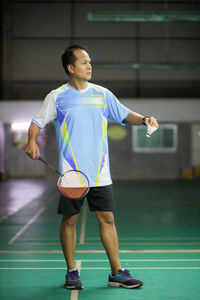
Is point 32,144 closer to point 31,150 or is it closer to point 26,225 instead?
point 31,150

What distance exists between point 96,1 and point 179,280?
64.6ft

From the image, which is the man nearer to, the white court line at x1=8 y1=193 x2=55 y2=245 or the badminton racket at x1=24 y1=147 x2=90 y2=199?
the badminton racket at x1=24 y1=147 x2=90 y2=199

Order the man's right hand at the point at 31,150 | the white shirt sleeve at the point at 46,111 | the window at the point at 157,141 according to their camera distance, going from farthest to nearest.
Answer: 1. the window at the point at 157,141
2. the white shirt sleeve at the point at 46,111
3. the man's right hand at the point at 31,150

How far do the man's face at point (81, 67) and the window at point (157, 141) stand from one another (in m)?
17.9

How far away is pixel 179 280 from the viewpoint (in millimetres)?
4348

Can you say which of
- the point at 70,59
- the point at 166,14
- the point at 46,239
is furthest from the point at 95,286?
the point at 166,14

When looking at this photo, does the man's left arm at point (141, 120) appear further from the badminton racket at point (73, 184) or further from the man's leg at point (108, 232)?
the man's leg at point (108, 232)

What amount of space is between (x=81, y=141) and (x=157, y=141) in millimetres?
18143

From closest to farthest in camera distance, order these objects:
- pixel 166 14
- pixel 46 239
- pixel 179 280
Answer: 1. pixel 179 280
2. pixel 46 239
3. pixel 166 14

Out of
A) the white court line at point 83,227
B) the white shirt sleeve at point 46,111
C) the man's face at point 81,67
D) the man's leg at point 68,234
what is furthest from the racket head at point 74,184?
the white court line at point 83,227

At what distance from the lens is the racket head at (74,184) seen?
12.9 feet

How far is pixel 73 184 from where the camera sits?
3.93 m

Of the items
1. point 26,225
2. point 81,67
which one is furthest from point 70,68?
point 26,225

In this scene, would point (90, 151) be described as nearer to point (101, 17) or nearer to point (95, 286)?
point (95, 286)
